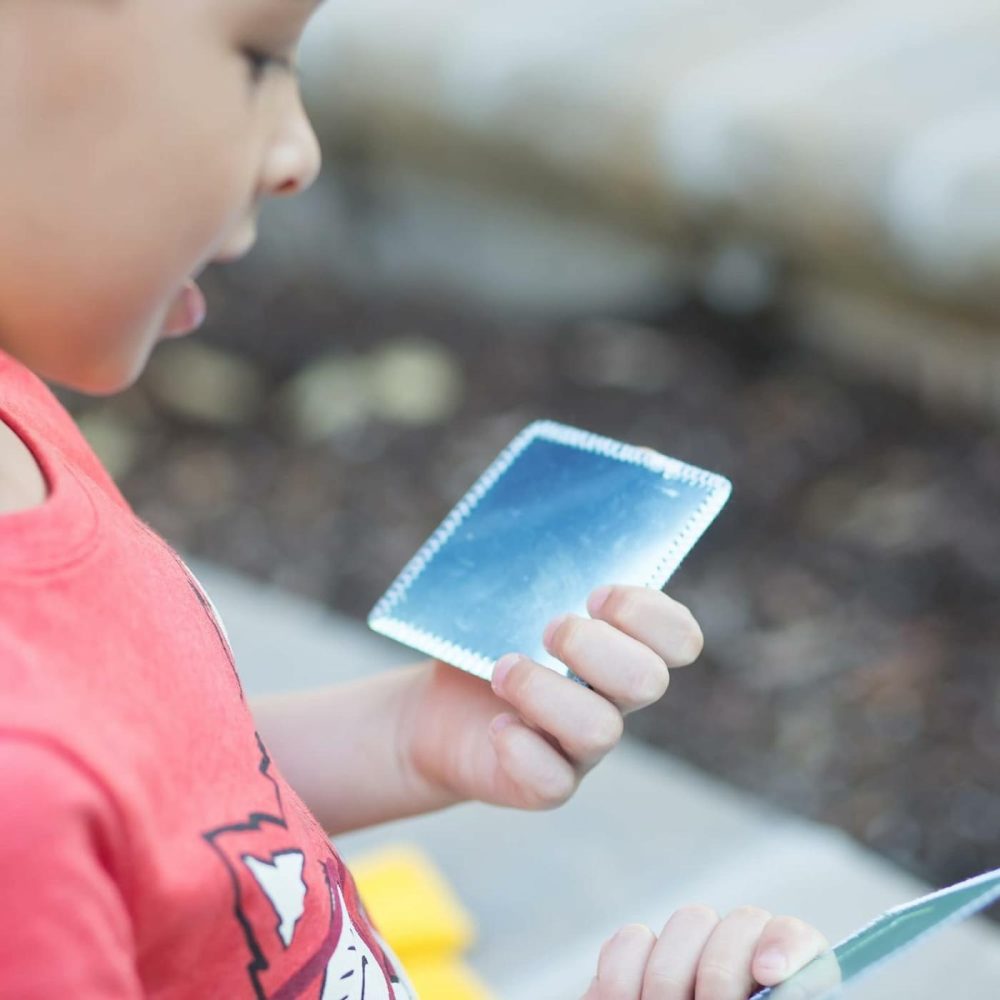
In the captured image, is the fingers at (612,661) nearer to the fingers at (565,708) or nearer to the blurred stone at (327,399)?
the fingers at (565,708)

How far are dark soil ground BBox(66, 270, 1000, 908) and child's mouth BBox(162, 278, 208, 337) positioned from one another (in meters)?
0.97

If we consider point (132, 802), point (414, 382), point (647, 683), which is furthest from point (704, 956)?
point (414, 382)

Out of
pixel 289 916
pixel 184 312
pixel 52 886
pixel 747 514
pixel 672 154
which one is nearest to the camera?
pixel 52 886

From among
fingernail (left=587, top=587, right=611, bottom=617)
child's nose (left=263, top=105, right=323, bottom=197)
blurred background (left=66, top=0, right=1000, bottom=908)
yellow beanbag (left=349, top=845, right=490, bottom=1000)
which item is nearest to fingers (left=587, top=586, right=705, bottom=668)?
fingernail (left=587, top=587, right=611, bottom=617)

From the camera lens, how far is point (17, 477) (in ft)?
1.63

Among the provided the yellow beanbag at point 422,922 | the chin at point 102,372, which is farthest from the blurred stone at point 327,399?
the chin at point 102,372

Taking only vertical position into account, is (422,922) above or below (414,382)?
above

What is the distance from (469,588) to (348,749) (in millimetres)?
150

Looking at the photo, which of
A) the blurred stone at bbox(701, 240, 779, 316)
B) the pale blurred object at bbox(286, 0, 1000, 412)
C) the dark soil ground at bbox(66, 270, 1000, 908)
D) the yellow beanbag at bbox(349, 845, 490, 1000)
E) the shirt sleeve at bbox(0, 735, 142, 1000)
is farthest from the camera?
the blurred stone at bbox(701, 240, 779, 316)

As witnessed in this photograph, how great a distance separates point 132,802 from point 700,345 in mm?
1795

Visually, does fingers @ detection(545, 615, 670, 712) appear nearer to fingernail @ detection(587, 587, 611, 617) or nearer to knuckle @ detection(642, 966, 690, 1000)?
fingernail @ detection(587, 587, 611, 617)

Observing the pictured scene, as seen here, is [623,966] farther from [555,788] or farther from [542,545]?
→ [542,545]

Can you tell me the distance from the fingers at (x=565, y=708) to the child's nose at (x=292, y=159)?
232mm

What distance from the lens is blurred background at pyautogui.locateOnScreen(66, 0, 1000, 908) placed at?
1.53m
